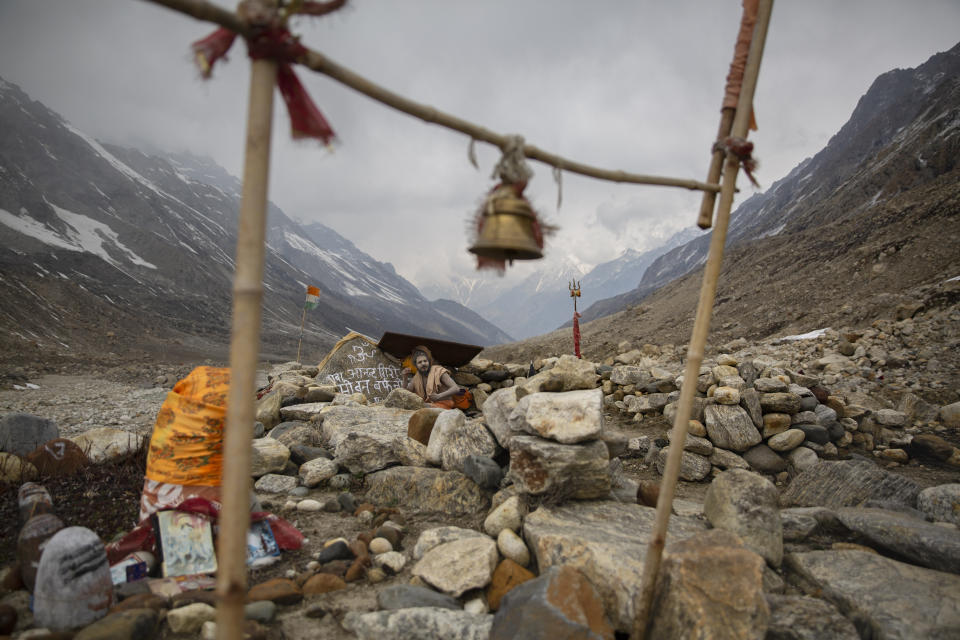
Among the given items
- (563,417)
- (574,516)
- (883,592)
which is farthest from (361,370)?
(883,592)

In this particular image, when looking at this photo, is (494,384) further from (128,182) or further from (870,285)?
(128,182)

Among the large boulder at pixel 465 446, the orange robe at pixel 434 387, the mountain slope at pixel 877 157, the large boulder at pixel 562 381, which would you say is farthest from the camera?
the mountain slope at pixel 877 157

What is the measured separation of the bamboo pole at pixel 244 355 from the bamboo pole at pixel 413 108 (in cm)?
16

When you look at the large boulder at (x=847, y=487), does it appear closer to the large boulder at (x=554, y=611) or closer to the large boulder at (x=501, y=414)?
the large boulder at (x=501, y=414)

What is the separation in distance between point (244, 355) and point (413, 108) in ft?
4.01

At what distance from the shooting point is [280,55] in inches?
64.0

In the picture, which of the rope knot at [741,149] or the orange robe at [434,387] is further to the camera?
the orange robe at [434,387]

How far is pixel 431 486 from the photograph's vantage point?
410 centimetres

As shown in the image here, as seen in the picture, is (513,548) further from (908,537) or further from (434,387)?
(434,387)

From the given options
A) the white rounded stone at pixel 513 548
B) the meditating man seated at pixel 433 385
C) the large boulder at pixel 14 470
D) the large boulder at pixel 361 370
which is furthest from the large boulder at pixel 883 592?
the large boulder at pixel 361 370

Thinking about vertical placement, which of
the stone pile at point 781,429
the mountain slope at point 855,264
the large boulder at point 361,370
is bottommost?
the stone pile at point 781,429

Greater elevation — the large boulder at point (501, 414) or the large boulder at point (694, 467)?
the large boulder at point (501, 414)

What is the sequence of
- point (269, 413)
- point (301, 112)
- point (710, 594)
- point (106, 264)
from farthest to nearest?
1. point (106, 264)
2. point (269, 413)
3. point (710, 594)
4. point (301, 112)

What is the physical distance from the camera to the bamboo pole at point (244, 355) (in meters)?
1.46
